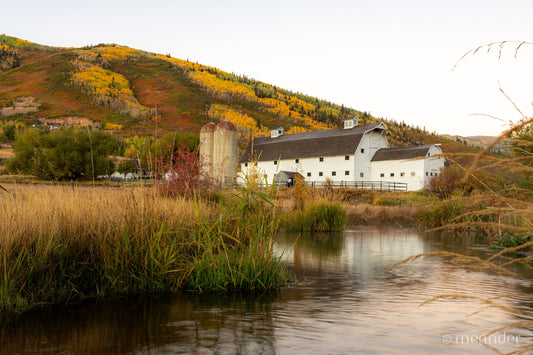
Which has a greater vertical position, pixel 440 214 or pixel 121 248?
pixel 121 248

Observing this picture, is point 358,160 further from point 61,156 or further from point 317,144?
point 61,156

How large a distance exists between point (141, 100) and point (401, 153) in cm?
7201

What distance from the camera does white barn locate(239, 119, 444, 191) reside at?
1677 inches

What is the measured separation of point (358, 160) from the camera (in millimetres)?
44594

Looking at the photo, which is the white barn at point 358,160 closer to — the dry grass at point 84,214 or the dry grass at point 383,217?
the dry grass at point 383,217

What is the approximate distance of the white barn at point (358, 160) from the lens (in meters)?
42.6

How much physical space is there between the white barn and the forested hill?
17.0 meters

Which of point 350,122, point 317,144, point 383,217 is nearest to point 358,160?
point 317,144

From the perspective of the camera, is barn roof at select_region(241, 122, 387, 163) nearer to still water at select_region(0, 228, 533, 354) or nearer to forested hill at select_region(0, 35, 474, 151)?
forested hill at select_region(0, 35, 474, 151)

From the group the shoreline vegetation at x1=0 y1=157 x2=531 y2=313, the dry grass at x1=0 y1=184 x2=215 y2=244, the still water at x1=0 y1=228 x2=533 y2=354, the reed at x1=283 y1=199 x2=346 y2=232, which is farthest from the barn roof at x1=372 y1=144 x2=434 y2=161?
the dry grass at x1=0 y1=184 x2=215 y2=244

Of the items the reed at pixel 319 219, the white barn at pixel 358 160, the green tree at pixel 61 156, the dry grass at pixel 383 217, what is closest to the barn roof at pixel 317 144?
the white barn at pixel 358 160

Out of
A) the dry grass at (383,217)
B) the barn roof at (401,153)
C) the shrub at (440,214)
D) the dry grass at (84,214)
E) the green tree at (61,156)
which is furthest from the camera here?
the barn roof at (401,153)

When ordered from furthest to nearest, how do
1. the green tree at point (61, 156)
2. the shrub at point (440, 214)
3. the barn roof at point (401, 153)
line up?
the barn roof at point (401, 153)
the green tree at point (61, 156)
the shrub at point (440, 214)

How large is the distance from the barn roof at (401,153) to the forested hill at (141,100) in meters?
23.5
